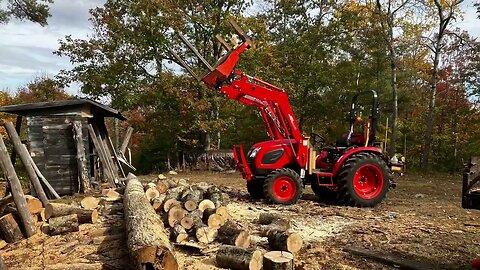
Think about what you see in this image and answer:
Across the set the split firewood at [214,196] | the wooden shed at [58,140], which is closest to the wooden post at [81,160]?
the wooden shed at [58,140]

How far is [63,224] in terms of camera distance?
6.36m

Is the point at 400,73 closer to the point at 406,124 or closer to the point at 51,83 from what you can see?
the point at 406,124

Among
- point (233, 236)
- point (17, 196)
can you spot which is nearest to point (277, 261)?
point (233, 236)

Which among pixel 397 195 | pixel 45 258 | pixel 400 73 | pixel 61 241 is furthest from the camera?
pixel 400 73

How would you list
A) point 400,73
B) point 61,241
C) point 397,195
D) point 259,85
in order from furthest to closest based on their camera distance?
point 400,73 → point 397,195 → point 259,85 → point 61,241

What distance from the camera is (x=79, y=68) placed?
731 inches

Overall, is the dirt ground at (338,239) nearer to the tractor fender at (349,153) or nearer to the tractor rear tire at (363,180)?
the tractor rear tire at (363,180)

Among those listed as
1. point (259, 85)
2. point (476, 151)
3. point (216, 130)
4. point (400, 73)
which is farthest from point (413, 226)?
point (476, 151)

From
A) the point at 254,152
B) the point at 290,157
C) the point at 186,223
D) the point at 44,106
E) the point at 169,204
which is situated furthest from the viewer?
the point at 44,106

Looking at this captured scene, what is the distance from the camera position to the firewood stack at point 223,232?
4.55 meters

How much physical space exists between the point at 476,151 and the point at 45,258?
71.5ft

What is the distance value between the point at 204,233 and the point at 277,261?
1897 mm

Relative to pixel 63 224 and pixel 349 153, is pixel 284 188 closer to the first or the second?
pixel 349 153

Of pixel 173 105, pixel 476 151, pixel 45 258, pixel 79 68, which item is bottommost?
pixel 45 258
